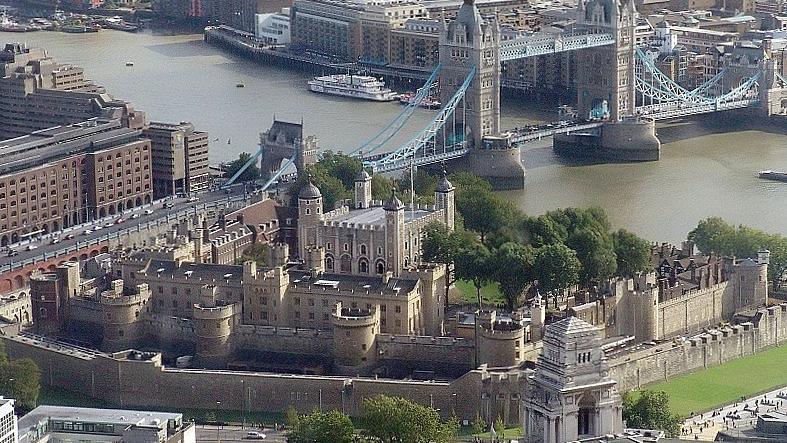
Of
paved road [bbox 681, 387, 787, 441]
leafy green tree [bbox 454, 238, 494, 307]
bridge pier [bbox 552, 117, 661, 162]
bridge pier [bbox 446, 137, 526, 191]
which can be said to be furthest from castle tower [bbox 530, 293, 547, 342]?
bridge pier [bbox 552, 117, 661, 162]

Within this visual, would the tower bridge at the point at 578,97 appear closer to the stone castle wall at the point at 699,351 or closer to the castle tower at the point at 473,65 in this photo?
the castle tower at the point at 473,65

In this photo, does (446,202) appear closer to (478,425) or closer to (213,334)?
(213,334)

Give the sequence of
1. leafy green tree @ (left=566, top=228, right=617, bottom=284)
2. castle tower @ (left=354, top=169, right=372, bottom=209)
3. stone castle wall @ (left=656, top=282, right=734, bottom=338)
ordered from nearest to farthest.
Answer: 1. stone castle wall @ (left=656, top=282, right=734, bottom=338)
2. leafy green tree @ (left=566, top=228, right=617, bottom=284)
3. castle tower @ (left=354, top=169, right=372, bottom=209)

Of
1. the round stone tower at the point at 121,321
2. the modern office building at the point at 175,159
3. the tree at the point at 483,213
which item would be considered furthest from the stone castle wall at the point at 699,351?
the modern office building at the point at 175,159

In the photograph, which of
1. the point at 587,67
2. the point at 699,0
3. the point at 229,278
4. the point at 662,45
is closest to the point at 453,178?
the point at 229,278

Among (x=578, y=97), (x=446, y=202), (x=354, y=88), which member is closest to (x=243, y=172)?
(x=446, y=202)

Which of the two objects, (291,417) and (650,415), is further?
(291,417)

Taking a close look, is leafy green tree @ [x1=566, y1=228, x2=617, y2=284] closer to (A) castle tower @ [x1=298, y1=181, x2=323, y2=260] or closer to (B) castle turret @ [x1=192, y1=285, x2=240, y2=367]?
(A) castle tower @ [x1=298, y1=181, x2=323, y2=260]
